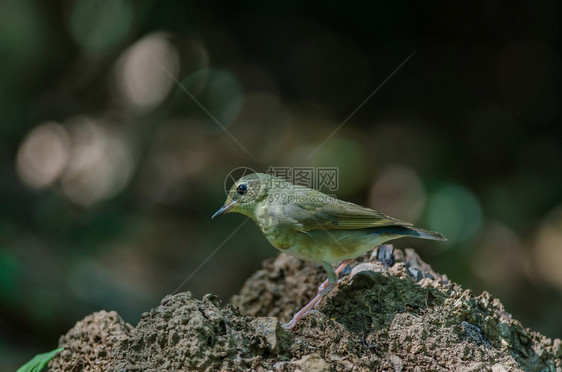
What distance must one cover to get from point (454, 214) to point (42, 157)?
249 inches

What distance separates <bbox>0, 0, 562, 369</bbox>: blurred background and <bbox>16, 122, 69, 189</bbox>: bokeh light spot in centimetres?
3

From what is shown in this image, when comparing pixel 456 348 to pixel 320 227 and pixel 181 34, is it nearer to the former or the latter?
pixel 320 227

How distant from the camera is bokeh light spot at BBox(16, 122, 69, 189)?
887 cm

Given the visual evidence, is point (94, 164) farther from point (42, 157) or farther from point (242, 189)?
point (242, 189)

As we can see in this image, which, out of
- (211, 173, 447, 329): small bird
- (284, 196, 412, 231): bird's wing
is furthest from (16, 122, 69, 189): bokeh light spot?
(284, 196, 412, 231): bird's wing

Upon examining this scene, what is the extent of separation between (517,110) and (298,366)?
682 cm

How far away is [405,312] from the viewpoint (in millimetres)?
3502

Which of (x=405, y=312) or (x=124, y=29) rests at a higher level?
(x=124, y=29)

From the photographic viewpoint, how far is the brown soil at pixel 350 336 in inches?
114

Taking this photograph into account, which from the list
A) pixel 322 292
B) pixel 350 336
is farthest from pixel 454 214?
pixel 350 336

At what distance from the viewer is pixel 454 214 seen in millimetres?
6969

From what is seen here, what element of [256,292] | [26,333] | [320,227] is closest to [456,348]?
[320,227]
